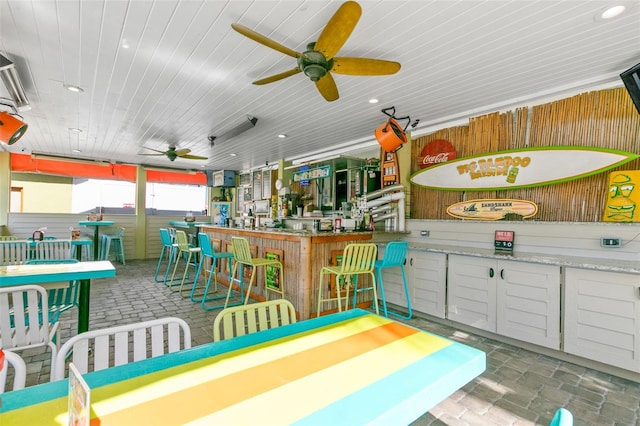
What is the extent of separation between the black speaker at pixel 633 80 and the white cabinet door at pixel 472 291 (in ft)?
6.36

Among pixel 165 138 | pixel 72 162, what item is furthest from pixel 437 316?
pixel 72 162

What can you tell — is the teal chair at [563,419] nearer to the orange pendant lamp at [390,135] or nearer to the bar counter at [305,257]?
the bar counter at [305,257]

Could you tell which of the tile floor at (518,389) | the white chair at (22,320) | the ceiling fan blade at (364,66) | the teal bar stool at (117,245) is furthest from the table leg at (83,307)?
the teal bar stool at (117,245)

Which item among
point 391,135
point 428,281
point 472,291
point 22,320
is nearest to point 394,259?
point 428,281

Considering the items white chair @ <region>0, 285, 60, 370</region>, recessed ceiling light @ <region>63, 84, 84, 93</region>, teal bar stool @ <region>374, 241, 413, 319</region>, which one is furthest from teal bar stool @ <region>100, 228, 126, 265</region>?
teal bar stool @ <region>374, 241, 413, 319</region>

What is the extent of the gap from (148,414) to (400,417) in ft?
2.28

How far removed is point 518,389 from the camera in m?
2.45

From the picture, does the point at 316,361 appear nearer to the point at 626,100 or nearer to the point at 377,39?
the point at 377,39

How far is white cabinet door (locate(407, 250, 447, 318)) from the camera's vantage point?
3.88 meters

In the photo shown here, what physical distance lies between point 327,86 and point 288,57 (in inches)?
20.0

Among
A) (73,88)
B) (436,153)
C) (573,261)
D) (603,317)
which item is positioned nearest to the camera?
(603,317)

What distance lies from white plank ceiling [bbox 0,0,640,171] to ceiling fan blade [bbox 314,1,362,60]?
0.24 metres

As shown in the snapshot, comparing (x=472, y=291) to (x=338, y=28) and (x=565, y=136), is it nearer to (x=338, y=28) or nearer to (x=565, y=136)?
(x=565, y=136)

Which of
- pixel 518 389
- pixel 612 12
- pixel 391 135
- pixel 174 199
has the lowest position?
pixel 518 389
